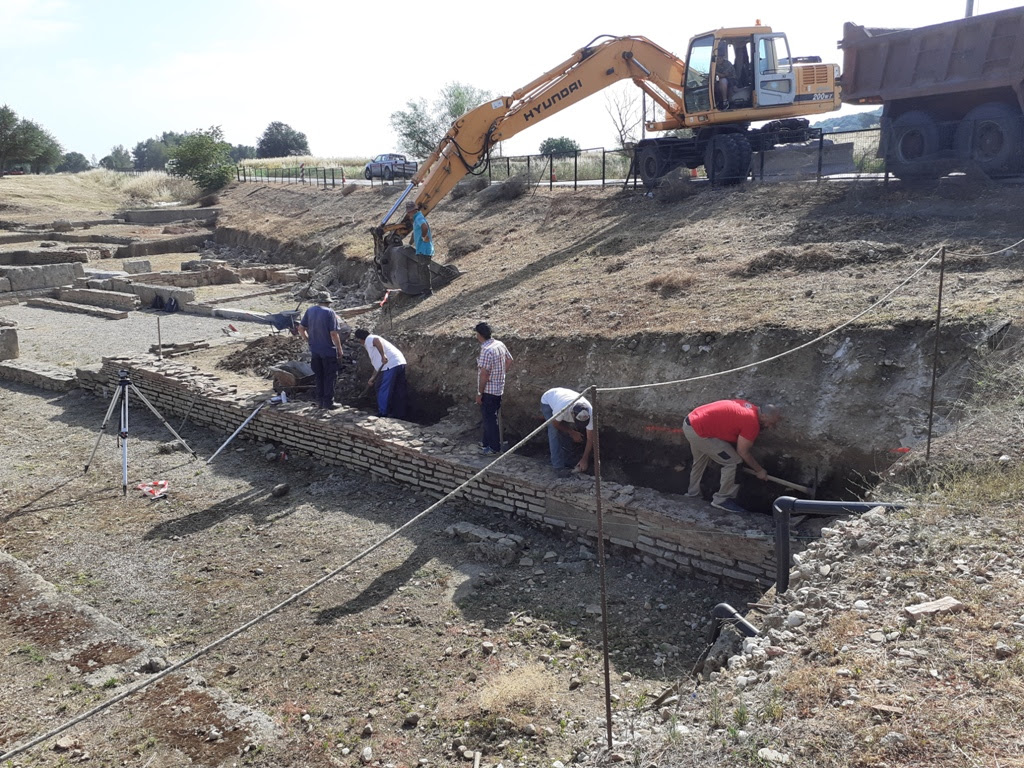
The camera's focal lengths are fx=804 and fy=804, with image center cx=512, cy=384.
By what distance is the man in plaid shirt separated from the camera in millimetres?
7879

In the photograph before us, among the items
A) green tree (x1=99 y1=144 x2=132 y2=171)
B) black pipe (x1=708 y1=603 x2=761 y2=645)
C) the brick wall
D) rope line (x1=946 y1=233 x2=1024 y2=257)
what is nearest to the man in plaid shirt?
the brick wall

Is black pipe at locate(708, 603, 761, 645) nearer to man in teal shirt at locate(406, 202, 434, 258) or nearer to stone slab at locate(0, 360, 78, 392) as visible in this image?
man in teal shirt at locate(406, 202, 434, 258)

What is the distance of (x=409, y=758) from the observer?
174 inches

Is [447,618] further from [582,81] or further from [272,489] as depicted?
[582,81]

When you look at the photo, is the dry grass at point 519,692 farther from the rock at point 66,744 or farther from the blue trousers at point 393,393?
the blue trousers at point 393,393

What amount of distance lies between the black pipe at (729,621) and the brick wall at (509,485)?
2.78 ft

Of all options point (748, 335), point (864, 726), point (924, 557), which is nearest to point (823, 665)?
point (864, 726)

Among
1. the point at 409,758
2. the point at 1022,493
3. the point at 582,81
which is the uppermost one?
the point at 582,81

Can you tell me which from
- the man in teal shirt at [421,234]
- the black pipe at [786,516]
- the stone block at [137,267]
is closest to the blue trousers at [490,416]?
the black pipe at [786,516]

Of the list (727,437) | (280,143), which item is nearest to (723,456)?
(727,437)

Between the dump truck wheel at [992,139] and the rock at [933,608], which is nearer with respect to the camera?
the rock at [933,608]

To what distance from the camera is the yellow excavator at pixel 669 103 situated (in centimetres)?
1327

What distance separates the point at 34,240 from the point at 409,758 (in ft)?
96.4

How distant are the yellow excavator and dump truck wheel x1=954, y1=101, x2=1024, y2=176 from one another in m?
→ 2.87
